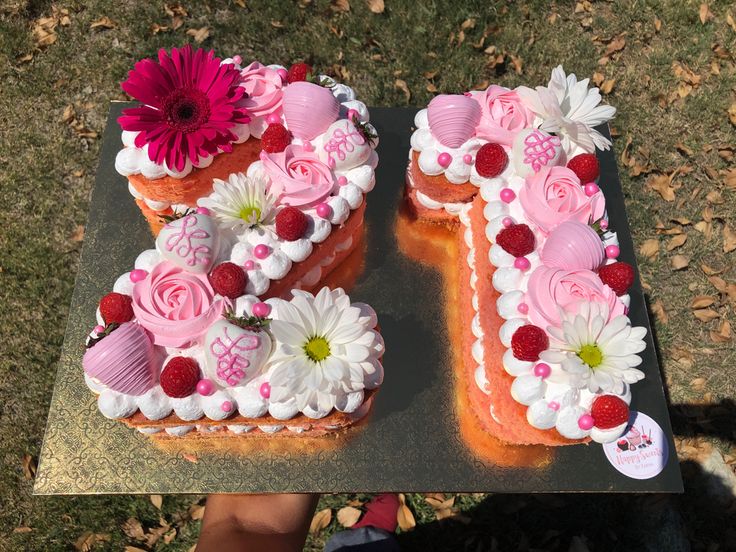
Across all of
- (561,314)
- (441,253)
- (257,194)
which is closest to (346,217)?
(257,194)

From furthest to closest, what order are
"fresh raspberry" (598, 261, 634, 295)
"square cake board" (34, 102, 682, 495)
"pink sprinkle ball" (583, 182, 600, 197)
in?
"pink sprinkle ball" (583, 182, 600, 197), "square cake board" (34, 102, 682, 495), "fresh raspberry" (598, 261, 634, 295)

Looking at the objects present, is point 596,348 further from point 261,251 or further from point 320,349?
point 261,251

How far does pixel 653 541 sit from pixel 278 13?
5.42m

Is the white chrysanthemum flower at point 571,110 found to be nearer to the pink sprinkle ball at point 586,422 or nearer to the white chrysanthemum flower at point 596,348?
the white chrysanthemum flower at point 596,348

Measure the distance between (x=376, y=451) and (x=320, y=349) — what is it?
709mm

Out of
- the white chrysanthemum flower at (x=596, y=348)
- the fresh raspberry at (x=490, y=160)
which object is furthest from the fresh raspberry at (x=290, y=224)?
the white chrysanthemum flower at (x=596, y=348)

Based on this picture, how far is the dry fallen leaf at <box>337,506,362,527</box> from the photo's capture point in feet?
13.9

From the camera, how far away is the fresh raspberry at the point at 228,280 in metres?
2.86

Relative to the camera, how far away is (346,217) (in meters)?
3.19

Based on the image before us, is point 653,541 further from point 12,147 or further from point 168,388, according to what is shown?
point 12,147

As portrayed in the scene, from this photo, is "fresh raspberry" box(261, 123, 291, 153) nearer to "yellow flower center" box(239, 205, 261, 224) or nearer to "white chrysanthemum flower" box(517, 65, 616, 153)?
"yellow flower center" box(239, 205, 261, 224)

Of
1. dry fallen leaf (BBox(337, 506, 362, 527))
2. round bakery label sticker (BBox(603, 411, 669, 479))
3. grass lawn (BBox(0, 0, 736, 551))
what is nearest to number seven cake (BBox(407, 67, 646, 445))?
round bakery label sticker (BBox(603, 411, 669, 479))

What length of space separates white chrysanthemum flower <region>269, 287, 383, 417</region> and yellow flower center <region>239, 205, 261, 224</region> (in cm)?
53

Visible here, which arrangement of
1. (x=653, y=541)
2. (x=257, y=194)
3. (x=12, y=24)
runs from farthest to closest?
(x=12, y=24), (x=653, y=541), (x=257, y=194)
